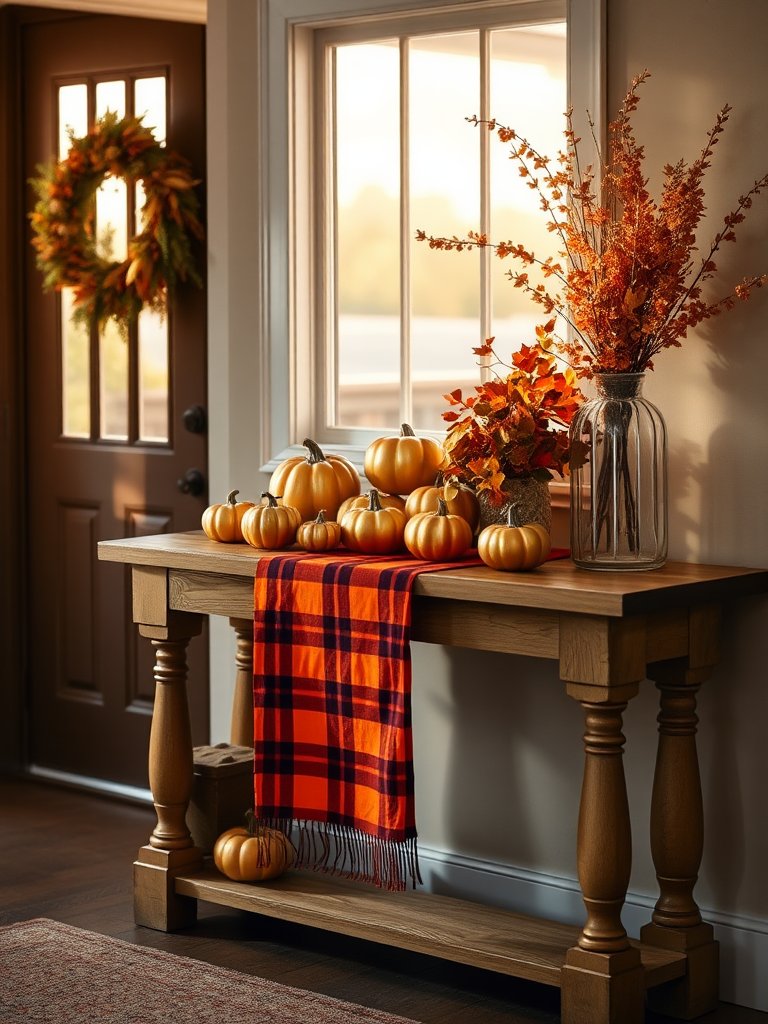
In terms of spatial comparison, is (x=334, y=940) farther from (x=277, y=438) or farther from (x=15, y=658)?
(x=15, y=658)

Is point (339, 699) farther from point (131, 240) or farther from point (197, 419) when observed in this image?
point (131, 240)

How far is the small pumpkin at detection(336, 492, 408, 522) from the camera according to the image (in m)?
3.46

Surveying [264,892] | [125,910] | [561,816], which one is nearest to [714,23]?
[561,816]

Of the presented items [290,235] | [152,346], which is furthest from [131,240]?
[290,235]

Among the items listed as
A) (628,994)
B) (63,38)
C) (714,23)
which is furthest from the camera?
(63,38)

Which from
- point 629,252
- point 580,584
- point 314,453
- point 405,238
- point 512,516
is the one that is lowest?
point 580,584

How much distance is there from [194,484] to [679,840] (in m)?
1.96

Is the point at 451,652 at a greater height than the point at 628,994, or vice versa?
the point at 451,652

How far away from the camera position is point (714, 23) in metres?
3.26

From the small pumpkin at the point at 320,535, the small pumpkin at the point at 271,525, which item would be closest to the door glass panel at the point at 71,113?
the small pumpkin at the point at 271,525

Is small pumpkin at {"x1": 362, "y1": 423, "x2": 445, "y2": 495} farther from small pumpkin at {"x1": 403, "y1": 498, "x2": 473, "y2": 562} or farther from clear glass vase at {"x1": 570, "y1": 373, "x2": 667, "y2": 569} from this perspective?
clear glass vase at {"x1": 570, "y1": 373, "x2": 667, "y2": 569}

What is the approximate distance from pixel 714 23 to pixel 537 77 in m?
0.52

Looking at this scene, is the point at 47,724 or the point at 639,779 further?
the point at 47,724

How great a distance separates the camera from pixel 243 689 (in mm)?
3994
